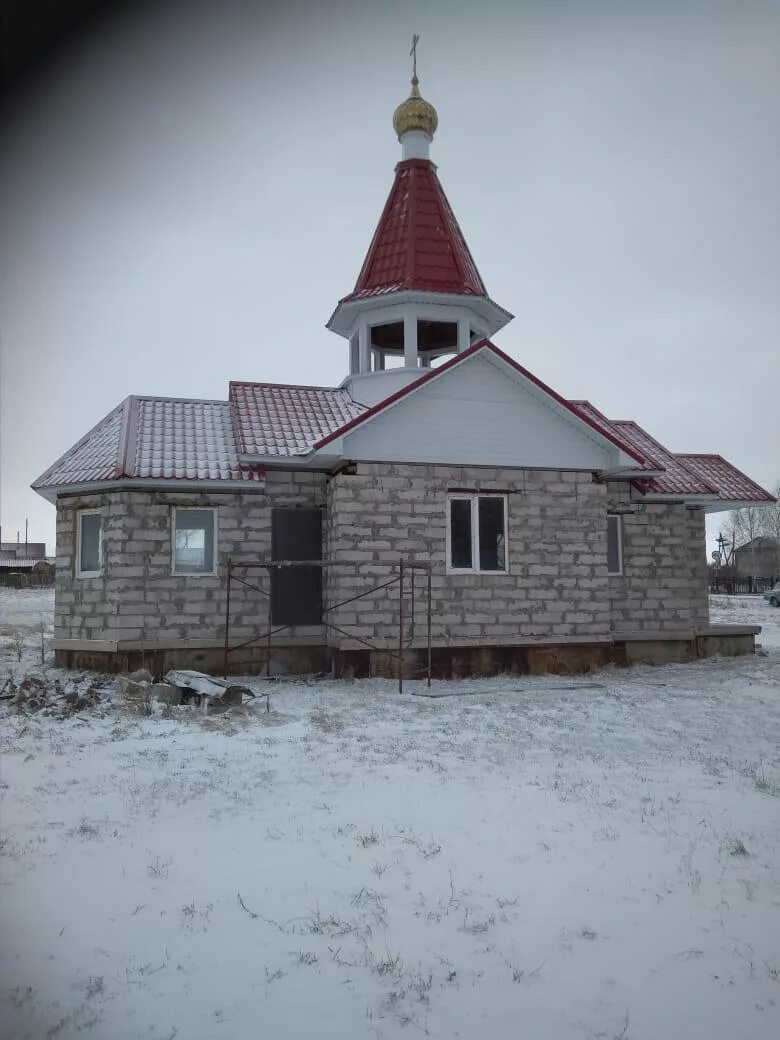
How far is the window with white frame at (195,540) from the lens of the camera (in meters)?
13.8

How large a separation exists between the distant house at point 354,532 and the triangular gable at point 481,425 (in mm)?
29

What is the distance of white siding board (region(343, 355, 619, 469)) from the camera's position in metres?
13.5

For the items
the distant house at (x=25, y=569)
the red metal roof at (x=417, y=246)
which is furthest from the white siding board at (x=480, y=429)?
the distant house at (x=25, y=569)

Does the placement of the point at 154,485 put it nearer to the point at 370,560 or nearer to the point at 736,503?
the point at 370,560

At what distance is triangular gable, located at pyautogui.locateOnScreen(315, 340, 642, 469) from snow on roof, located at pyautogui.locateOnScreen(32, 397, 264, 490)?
2320 millimetres

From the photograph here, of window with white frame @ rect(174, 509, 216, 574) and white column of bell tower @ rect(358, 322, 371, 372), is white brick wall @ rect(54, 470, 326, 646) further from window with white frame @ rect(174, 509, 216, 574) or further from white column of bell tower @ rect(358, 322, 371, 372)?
white column of bell tower @ rect(358, 322, 371, 372)

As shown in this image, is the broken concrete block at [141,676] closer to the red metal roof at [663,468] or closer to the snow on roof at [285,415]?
the snow on roof at [285,415]

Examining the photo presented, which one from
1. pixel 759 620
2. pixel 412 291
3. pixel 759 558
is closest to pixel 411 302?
pixel 412 291

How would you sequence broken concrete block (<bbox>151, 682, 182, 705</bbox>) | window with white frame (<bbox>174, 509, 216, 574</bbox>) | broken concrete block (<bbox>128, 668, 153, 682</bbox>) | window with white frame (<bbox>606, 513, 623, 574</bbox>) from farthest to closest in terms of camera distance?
1. window with white frame (<bbox>606, 513, 623, 574</bbox>)
2. window with white frame (<bbox>174, 509, 216, 574</bbox>)
3. broken concrete block (<bbox>128, 668, 153, 682</bbox>)
4. broken concrete block (<bbox>151, 682, 182, 705</bbox>)

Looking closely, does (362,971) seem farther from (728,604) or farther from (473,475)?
(728,604)

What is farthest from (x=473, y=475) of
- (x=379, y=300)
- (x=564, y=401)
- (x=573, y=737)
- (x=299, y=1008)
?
(x=299, y=1008)

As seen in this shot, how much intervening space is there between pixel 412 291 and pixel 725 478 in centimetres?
852

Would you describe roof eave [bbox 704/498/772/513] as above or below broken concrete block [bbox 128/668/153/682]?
above

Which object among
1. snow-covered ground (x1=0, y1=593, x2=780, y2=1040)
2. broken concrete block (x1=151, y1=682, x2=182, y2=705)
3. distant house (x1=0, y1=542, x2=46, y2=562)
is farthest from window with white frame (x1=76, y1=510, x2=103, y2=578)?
distant house (x1=0, y1=542, x2=46, y2=562)
